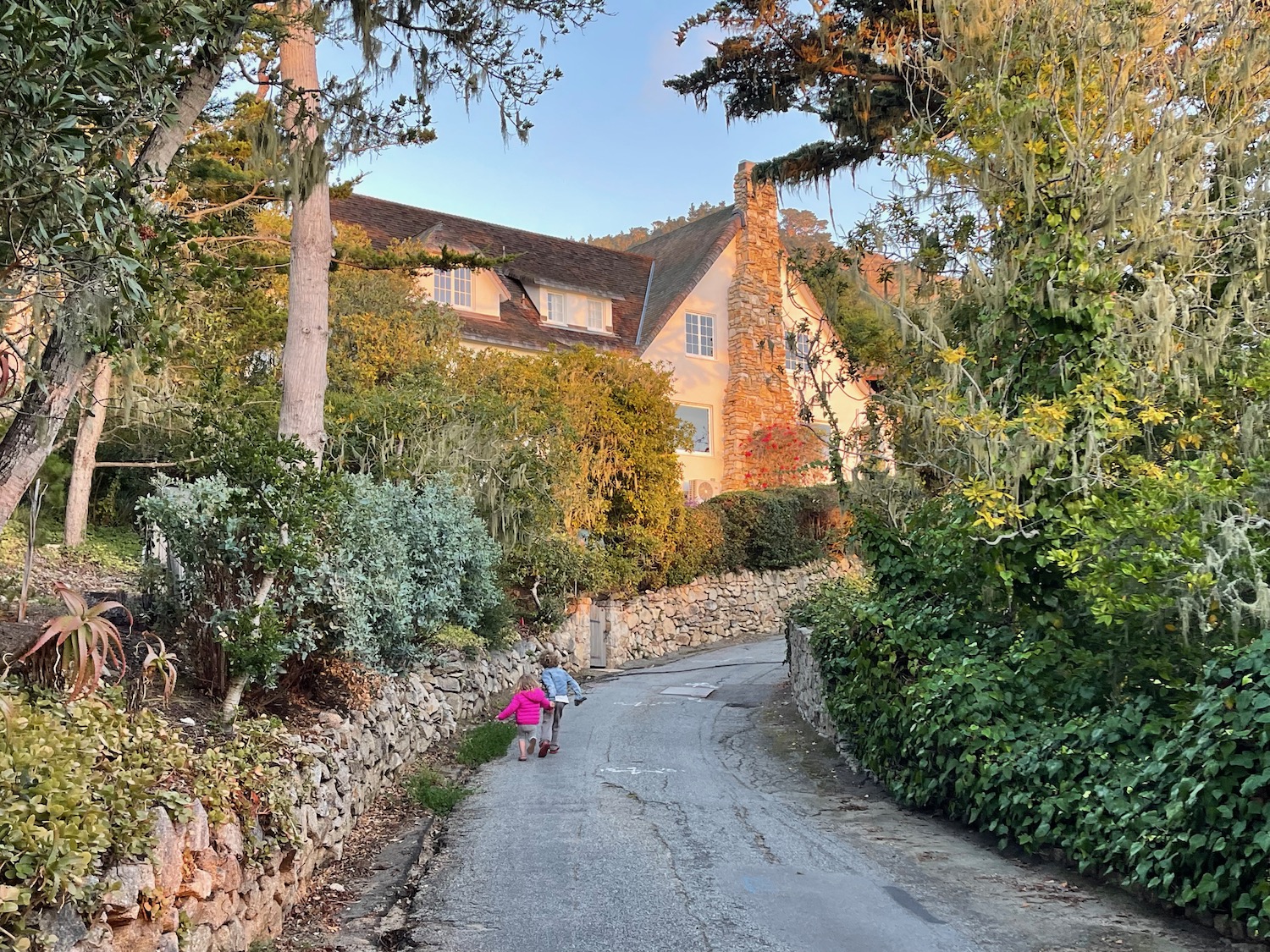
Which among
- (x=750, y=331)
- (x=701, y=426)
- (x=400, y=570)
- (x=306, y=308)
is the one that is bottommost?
(x=400, y=570)

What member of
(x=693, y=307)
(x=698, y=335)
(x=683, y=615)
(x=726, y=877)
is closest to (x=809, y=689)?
(x=726, y=877)

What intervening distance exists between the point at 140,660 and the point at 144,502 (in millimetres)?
1257

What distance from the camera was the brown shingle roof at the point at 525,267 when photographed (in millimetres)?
26703

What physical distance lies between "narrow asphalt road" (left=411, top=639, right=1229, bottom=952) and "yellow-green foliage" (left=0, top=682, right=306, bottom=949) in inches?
58.6

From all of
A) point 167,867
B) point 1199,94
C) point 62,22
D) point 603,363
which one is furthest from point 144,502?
point 603,363

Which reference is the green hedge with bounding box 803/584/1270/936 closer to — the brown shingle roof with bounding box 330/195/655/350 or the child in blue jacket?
the child in blue jacket

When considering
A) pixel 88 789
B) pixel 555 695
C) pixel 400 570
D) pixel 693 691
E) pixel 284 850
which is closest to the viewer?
pixel 88 789

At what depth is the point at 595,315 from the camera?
97.5 ft

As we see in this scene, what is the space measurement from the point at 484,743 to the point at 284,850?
21.4 feet

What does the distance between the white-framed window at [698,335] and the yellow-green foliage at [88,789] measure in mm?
24874

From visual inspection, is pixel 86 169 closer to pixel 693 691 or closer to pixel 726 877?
pixel 726 877

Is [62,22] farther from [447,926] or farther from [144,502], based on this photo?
[447,926]

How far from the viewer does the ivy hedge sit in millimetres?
5734

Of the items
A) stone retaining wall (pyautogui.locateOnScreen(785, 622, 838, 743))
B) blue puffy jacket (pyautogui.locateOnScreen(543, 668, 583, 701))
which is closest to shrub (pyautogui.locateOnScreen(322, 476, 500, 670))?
blue puffy jacket (pyautogui.locateOnScreen(543, 668, 583, 701))
